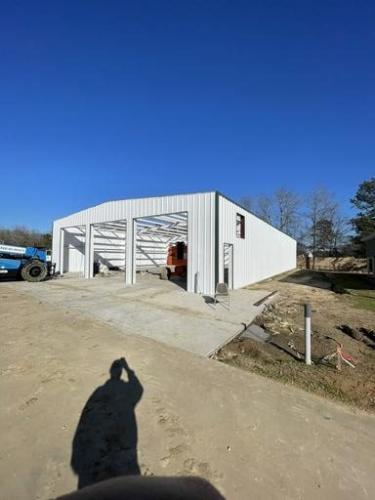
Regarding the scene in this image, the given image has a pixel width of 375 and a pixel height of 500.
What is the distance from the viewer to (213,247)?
1227 cm

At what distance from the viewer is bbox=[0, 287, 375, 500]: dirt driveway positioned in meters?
2.39

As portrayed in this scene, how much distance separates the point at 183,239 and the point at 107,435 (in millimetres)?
23396

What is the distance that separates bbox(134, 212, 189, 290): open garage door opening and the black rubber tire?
225 inches

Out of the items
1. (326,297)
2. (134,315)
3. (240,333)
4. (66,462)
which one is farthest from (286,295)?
(66,462)

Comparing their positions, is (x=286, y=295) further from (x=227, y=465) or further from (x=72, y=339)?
(x=227, y=465)

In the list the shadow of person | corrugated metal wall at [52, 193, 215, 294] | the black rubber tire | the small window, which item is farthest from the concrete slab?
the small window

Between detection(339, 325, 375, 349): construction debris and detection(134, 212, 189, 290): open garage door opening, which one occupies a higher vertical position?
detection(134, 212, 189, 290): open garage door opening

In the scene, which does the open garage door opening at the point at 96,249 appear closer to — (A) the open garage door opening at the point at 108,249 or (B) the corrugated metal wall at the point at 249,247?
(A) the open garage door opening at the point at 108,249

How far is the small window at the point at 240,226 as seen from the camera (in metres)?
15.5

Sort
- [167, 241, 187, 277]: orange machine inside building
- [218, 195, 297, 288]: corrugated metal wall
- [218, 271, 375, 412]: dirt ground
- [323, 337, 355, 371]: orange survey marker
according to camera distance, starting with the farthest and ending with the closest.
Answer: [167, 241, 187, 277]: orange machine inside building, [218, 195, 297, 288]: corrugated metal wall, [323, 337, 355, 371]: orange survey marker, [218, 271, 375, 412]: dirt ground

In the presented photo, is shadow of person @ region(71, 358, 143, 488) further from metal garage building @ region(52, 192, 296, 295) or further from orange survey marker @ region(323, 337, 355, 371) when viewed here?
metal garage building @ region(52, 192, 296, 295)

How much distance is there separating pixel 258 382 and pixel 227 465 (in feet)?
6.01

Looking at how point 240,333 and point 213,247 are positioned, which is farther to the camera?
point 213,247

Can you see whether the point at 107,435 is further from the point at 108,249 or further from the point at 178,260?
the point at 108,249
